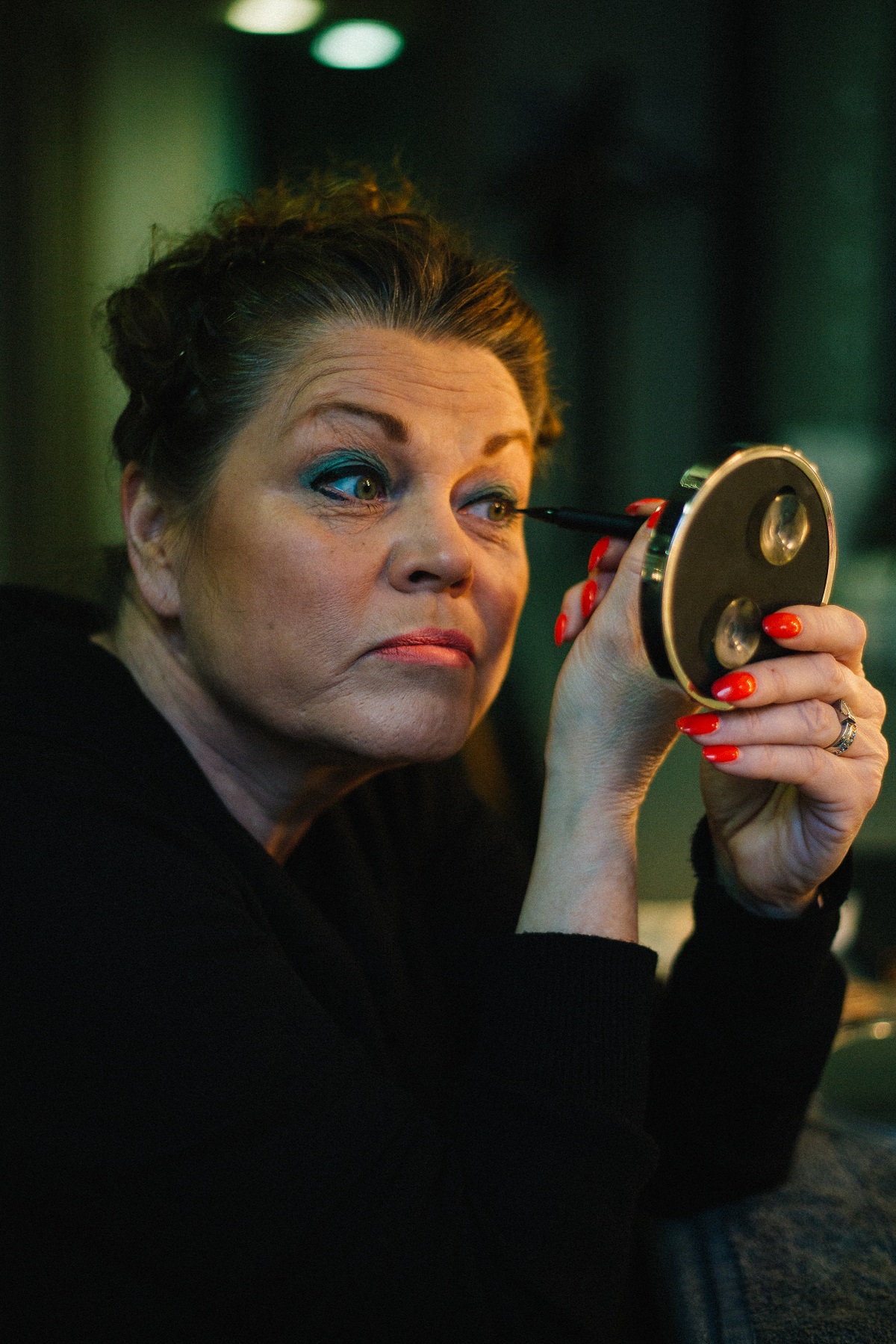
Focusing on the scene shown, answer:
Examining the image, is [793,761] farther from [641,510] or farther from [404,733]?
[404,733]

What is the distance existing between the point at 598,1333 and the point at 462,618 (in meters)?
0.55

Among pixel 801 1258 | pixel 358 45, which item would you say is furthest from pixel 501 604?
pixel 358 45

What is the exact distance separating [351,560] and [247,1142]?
46cm

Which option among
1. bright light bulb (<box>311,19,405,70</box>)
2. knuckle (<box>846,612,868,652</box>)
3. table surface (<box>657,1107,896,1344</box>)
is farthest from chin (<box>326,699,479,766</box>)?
bright light bulb (<box>311,19,405,70</box>)

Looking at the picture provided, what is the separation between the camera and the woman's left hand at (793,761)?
75 cm

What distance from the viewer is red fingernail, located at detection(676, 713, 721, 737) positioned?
29.7 inches

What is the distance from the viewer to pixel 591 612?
2.79ft

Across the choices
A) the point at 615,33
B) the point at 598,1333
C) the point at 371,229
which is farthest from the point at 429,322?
the point at 615,33

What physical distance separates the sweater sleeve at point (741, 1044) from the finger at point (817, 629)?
297mm

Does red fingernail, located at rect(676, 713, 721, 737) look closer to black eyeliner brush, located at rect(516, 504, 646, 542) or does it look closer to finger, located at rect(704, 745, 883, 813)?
finger, located at rect(704, 745, 883, 813)

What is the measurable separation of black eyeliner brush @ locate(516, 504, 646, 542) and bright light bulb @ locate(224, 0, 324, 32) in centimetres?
160

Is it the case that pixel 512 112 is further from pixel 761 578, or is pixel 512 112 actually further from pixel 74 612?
pixel 761 578

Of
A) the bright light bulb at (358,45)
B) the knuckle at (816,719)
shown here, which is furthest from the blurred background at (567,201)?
the knuckle at (816,719)

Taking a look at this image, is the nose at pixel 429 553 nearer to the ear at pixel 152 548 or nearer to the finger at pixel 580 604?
the finger at pixel 580 604
